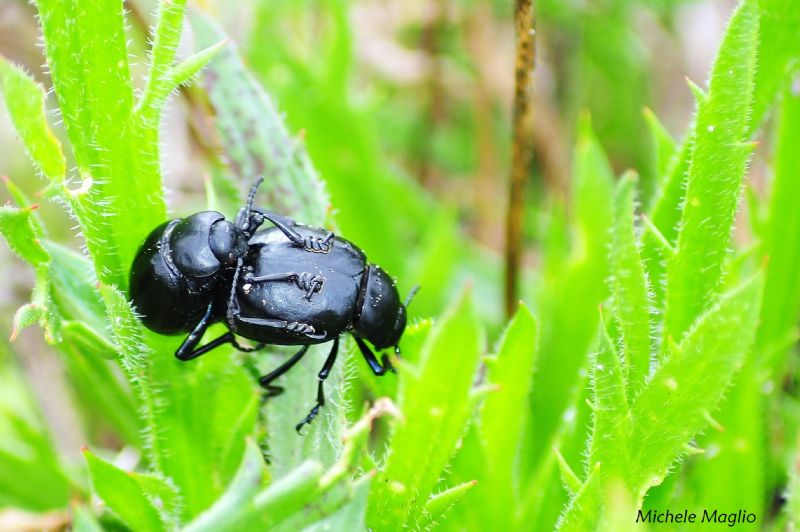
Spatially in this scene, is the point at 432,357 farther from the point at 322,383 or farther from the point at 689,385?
the point at 322,383

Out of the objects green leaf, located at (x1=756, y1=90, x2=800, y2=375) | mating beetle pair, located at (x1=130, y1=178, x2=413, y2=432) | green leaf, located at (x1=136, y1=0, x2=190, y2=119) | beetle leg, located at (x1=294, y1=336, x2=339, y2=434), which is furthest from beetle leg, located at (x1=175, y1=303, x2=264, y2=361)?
green leaf, located at (x1=756, y1=90, x2=800, y2=375)

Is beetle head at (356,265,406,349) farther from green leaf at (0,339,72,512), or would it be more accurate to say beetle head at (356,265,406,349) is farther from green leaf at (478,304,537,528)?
green leaf at (0,339,72,512)

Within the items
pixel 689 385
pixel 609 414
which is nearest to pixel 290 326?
pixel 609 414

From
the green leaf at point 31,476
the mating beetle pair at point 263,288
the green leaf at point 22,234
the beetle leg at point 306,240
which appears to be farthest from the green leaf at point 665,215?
the green leaf at point 31,476

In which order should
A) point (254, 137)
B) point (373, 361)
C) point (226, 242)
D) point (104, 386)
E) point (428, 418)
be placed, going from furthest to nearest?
1. point (254, 137)
2. point (104, 386)
3. point (373, 361)
4. point (226, 242)
5. point (428, 418)

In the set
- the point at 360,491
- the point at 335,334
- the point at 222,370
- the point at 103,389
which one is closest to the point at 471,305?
A: the point at 360,491

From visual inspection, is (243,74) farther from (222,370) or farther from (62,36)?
(222,370)
